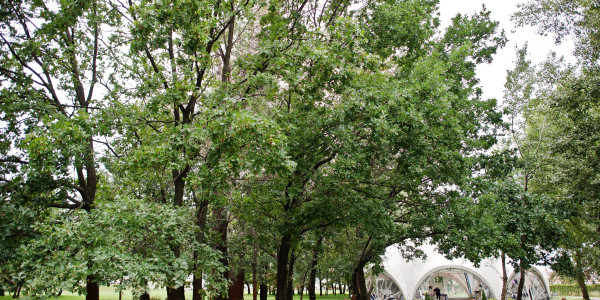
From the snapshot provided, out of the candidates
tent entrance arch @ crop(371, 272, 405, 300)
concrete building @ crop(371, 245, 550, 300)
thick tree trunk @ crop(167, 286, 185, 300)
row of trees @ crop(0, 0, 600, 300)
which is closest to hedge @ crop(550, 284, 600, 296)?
concrete building @ crop(371, 245, 550, 300)

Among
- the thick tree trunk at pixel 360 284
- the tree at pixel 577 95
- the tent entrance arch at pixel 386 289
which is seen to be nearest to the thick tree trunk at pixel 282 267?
the thick tree trunk at pixel 360 284

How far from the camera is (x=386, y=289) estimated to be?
36.3 meters

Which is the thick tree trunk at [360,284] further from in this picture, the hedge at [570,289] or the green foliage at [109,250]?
the hedge at [570,289]

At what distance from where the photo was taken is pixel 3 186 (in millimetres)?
9023

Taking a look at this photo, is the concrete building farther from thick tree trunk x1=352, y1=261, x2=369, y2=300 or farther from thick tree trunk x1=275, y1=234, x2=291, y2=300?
thick tree trunk x1=275, y1=234, x2=291, y2=300

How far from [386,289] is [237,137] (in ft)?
109

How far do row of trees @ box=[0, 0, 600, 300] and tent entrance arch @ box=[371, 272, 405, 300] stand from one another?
2156cm

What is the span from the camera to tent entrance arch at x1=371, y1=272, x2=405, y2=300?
3390cm

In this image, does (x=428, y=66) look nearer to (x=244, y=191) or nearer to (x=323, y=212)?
(x=323, y=212)

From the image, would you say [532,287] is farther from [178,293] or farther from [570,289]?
[178,293]

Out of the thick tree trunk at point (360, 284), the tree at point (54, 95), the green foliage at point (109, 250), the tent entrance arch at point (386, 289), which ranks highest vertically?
the tree at point (54, 95)

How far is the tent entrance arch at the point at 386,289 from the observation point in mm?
33897

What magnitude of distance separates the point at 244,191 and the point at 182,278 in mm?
6222

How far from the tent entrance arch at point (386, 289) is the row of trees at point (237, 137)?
21.6 m
